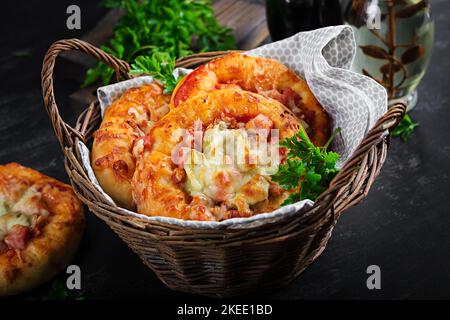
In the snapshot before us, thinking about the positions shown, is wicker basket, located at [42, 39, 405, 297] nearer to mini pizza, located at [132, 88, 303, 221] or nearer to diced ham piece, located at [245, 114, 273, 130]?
mini pizza, located at [132, 88, 303, 221]

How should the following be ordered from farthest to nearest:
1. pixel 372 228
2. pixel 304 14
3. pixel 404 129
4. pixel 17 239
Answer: pixel 304 14, pixel 404 129, pixel 372 228, pixel 17 239

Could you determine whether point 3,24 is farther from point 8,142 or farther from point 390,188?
point 390,188

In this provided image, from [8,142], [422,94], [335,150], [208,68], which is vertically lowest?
[8,142]

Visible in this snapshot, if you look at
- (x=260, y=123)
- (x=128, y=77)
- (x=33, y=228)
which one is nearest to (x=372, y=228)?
(x=260, y=123)

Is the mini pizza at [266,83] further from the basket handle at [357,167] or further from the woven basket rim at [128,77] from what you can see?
the basket handle at [357,167]

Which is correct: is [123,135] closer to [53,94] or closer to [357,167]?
[53,94]

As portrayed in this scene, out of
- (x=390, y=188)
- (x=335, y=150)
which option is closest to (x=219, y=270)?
(x=335, y=150)

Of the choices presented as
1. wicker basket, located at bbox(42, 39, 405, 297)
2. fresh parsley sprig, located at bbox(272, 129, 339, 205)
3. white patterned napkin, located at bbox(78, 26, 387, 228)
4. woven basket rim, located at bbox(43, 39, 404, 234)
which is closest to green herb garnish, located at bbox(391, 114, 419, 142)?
white patterned napkin, located at bbox(78, 26, 387, 228)
